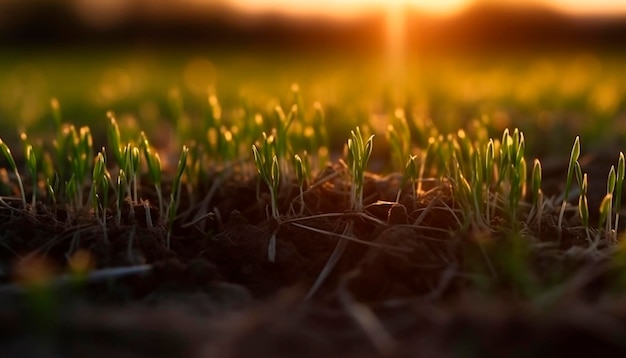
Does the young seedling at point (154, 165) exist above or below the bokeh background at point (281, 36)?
above

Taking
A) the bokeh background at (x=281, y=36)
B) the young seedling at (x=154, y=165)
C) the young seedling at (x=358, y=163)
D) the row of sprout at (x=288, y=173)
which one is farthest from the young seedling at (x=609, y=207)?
the bokeh background at (x=281, y=36)

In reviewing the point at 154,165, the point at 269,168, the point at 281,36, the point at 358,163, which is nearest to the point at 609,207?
the point at 358,163

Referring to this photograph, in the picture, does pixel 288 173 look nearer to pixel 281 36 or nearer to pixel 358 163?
pixel 358 163

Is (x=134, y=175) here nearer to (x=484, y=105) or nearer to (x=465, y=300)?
(x=465, y=300)

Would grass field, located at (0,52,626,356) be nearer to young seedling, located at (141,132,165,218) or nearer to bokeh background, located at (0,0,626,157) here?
young seedling, located at (141,132,165,218)

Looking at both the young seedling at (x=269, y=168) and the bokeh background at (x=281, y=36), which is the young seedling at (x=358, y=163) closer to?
the young seedling at (x=269, y=168)

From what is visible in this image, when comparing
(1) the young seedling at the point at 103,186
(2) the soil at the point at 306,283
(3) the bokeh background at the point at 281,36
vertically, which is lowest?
(3) the bokeh background at the point at 281,36

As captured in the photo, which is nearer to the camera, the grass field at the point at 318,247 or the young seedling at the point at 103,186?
the grass field at the point at 318,247
